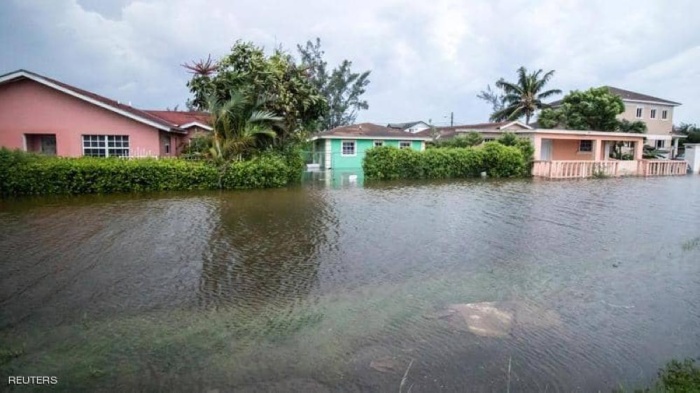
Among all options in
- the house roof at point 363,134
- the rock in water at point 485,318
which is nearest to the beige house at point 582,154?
the house roof at point 363,134

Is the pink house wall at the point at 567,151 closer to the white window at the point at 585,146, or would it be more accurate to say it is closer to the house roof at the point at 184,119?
the white window at the point at 585,146

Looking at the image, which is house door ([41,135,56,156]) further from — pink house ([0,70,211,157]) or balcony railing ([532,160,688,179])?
balcony railing ([532,160,688,179])

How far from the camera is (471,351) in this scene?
14.9 feet

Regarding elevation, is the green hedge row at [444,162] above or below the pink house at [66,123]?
below

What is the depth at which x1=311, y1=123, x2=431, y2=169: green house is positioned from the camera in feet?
102

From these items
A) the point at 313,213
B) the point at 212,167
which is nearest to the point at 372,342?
the point at 313,213

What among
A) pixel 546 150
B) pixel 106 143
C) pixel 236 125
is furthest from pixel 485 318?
pixel 546 150

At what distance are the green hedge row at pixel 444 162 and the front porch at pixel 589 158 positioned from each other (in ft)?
5.52

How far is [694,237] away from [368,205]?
8.35m

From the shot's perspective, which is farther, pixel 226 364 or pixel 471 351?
pixel 471 351

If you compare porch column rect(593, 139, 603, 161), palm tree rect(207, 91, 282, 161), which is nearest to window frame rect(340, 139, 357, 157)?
palm tree rect(207, 91, 282, 161)

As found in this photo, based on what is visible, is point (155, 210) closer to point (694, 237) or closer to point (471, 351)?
point (471, 351)

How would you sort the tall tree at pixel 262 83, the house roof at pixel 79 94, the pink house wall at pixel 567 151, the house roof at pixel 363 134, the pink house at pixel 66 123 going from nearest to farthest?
the house roof at pixel 79 94 → the pink house at pixel 66 123 → the tall tree at pixel 262 83 → the house roof at pixel 363 134 → the pink house wall at pixel 567 151

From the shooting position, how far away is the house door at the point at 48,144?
65.6ft
